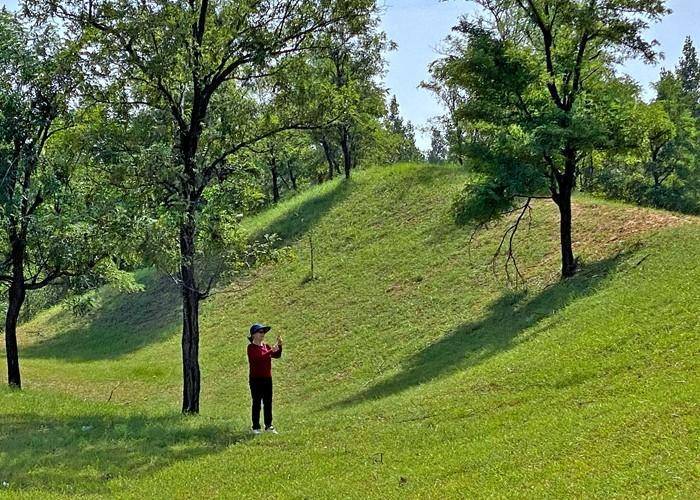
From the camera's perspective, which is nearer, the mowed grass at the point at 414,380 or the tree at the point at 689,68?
the mowed grass at the point at 414,380

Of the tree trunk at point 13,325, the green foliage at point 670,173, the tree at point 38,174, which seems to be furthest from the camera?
the green foliage at point 670,173

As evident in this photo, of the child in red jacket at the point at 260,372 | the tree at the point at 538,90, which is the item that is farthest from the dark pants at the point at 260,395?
the tree at the point at 538,90

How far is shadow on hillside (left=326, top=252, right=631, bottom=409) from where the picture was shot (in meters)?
→ 16.7

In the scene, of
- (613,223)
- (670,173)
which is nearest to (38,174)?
(613,223)

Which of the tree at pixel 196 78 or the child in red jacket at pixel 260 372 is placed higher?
the tree at pixel 196 78

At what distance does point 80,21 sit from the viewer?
44.5 feet

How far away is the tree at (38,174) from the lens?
16.5 meters

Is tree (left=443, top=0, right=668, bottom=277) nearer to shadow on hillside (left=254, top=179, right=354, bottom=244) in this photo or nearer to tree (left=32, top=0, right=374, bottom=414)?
tree (left=32, top=0, right=374, bottom=414)

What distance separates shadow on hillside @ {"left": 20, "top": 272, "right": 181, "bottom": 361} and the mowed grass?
0.26 metres

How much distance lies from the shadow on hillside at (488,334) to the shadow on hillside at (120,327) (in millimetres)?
17592

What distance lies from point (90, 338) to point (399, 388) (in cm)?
2523

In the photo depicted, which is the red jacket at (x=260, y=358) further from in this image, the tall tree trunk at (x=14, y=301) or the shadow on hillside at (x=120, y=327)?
the shadow on hillside at (x=120, y=327)

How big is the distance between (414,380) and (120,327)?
24.4 m

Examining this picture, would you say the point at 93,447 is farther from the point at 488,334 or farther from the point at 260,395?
Answer: the point at 488,334
